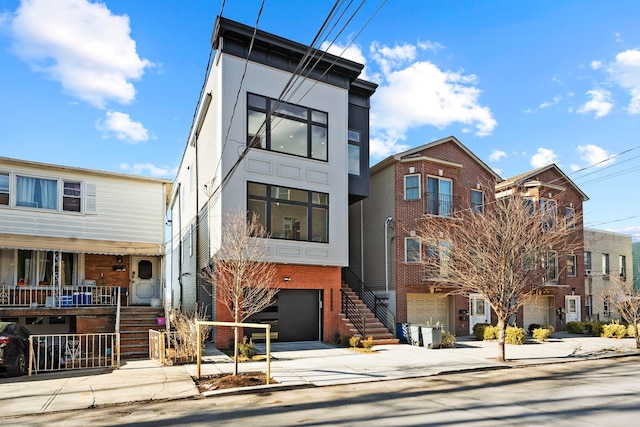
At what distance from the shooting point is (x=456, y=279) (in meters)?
17.4

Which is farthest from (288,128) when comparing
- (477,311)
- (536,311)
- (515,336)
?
(536,311)

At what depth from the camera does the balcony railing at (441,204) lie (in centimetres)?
2275

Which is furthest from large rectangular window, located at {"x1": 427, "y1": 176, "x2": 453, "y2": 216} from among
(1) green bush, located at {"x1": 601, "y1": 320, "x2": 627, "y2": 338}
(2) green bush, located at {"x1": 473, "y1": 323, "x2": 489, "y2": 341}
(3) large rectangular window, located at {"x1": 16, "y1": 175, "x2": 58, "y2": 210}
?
(3) large rectangular window, located at {"x1": 16, "y1": 175, "x2": 58, "y2": 210}

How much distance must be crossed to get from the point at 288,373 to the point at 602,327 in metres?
19.2

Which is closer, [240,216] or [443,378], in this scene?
[443,378]

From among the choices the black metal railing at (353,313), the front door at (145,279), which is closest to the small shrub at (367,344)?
the black metal railing at (353,313)

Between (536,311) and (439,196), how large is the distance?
10.5m

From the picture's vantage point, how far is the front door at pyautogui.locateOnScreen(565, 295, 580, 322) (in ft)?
96.1

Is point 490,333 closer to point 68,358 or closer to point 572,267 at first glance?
point 572,267

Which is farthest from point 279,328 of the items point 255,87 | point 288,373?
point 255,87

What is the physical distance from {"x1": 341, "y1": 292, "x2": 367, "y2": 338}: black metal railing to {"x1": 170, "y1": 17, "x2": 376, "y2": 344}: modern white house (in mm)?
547

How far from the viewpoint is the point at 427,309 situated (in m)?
23.1

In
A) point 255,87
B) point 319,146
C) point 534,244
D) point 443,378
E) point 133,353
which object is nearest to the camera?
point 443,378

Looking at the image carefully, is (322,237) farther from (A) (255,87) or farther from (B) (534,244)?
(B) (534,244)
